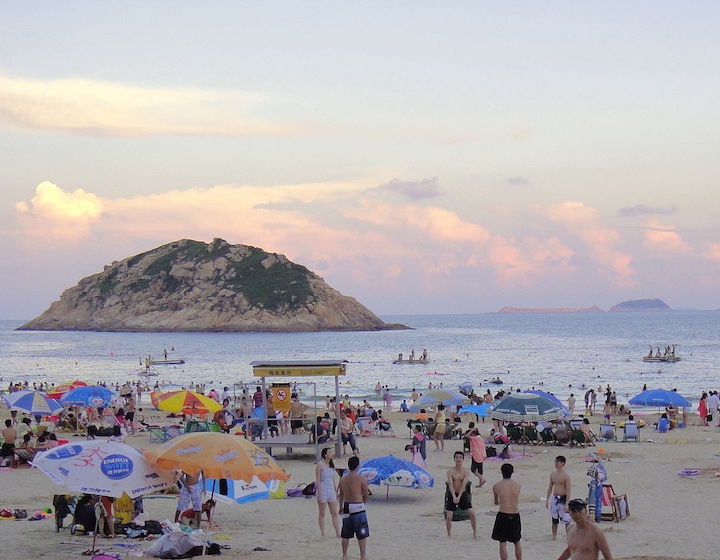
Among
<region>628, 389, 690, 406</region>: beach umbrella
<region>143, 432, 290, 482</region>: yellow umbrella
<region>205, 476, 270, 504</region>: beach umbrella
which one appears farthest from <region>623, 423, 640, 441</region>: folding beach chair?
<region>143, 432, 290, 482</region>: yellow umbrella

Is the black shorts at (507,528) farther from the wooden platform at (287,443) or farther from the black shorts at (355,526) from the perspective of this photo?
the wooden platform at (287,443)

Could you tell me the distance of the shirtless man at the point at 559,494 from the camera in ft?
41.5

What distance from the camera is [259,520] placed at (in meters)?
14.5

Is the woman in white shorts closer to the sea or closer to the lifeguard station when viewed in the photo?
the lifeguard station

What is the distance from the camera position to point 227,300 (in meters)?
184

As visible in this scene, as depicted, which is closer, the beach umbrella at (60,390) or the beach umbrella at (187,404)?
the beach umbrella at (187,404)

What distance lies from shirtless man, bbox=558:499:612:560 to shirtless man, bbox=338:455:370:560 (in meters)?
3.31

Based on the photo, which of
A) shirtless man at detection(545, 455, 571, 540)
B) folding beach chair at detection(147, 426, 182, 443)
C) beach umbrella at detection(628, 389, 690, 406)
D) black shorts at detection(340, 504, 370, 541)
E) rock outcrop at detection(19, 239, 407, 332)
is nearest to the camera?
black shorts at detection(340, 504, 370, 541)

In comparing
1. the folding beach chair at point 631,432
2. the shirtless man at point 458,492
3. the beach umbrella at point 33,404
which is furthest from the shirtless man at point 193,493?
the folding beach chair at point 631,432

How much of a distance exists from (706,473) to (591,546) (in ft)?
40.9

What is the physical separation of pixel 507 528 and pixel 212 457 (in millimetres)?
3700

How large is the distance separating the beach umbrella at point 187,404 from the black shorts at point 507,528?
44.6 feet

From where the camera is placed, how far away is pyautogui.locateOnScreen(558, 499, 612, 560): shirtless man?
8164 millimetres

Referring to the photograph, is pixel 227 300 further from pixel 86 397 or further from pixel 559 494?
pixel 559 494
